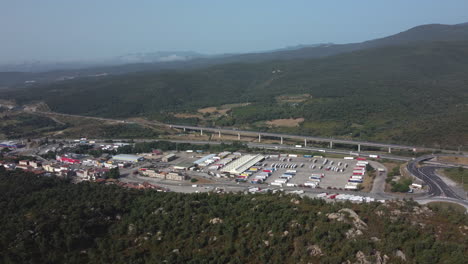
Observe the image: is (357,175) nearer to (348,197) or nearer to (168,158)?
(348,197)

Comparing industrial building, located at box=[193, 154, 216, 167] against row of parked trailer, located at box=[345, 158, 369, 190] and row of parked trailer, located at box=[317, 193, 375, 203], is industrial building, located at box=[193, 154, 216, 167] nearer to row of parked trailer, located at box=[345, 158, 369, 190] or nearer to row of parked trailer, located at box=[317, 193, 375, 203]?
row of parked trailer, located at box=[345, 158, 369, 190]

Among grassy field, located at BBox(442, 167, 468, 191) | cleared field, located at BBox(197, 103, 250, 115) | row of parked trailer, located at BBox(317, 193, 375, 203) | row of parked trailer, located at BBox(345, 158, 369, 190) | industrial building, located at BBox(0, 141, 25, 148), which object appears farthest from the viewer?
cleared field, located at BBox(197, 103, 250, 115)

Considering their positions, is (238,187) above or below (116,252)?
below

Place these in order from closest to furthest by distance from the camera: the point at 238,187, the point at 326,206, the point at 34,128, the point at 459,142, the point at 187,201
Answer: the point at 326,206 → the point at 187,201 → the point at 238,187 → the point at 459,142 → the point at 34,128

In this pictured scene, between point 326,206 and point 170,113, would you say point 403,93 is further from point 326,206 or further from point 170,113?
point 326,206

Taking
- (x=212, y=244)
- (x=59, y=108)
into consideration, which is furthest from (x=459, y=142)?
(x=59, y=108)

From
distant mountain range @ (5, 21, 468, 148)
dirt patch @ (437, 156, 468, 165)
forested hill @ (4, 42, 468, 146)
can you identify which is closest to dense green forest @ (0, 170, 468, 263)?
dirt patch @ (437, 156, 468, 165)

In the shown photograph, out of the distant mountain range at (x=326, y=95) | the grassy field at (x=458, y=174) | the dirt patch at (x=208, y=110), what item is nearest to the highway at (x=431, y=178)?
the grassy field at (x=458, y=174)
